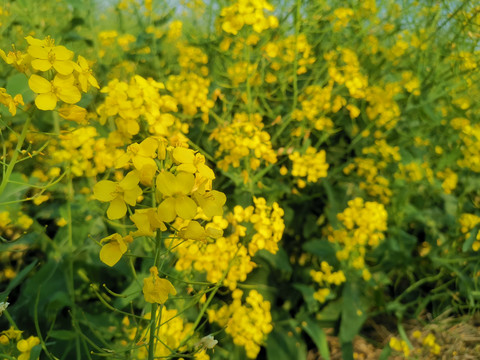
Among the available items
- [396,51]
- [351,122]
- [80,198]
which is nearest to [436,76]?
[396,51]

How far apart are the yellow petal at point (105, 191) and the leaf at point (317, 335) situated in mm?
1504

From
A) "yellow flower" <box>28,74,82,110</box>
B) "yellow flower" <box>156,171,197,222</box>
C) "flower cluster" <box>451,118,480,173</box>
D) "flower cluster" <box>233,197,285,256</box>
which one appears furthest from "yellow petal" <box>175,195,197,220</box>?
"flower cluster" <box>451,118,480,173</box>

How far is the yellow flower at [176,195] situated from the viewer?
0.74 metres

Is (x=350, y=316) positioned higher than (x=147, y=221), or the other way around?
(x=147, y=221)

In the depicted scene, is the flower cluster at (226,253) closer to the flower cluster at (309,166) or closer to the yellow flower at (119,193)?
the flower cluster at (309,166)

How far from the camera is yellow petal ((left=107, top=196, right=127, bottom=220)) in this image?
78cm

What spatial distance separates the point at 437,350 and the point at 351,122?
121 centimetres

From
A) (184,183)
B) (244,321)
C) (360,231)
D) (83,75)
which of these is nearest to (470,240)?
(360,231)

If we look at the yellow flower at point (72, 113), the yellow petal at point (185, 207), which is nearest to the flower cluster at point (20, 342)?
the yellow flower at point (72, 113)

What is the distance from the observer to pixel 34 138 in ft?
6.98

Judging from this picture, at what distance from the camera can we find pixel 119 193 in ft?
2.59

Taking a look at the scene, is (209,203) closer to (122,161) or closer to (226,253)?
(122,161)

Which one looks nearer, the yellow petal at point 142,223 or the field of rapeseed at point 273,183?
the yellow petal at point 142,223

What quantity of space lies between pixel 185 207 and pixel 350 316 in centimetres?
157
